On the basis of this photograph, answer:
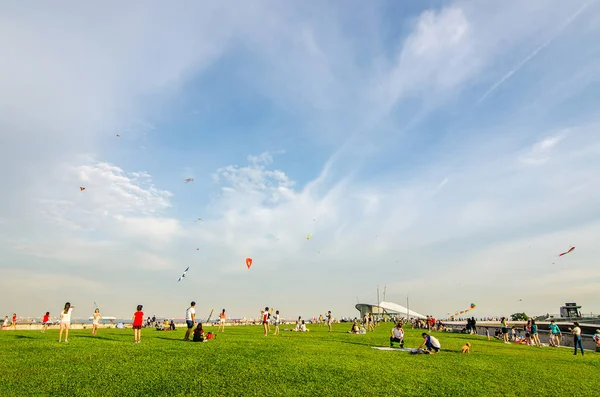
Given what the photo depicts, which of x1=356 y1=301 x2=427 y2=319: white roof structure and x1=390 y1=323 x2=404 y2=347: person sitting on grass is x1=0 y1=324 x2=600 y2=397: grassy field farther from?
x1=356 y1=301 x2=427 y2=319: white roof structure

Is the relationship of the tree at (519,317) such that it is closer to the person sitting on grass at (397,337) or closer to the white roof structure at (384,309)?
the white roof structure at (384,309)

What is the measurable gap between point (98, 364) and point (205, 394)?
18.2ft

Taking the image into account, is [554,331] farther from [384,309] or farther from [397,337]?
[384,309]

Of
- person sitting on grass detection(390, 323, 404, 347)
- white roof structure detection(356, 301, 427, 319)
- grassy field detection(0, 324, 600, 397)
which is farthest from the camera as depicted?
white roof structure detection(356, 301, 427, 319)

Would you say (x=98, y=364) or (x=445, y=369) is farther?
(x=445, y=369)

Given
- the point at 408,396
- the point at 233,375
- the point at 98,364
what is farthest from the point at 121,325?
the point at 408,396

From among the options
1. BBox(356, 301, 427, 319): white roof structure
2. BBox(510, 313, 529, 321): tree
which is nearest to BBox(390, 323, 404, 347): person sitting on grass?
BBox(356, 301, 427, 319): white roof structure

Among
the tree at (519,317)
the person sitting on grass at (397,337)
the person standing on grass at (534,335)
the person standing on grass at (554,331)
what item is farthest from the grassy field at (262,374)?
the tree at (519,317)

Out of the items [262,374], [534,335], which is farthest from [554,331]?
[262,374]

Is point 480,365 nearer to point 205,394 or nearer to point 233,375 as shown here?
point 233,375

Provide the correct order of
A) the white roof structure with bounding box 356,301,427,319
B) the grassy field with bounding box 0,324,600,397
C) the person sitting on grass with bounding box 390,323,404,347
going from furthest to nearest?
the white roof structure with bounding box 356,301,427,319, the person sitting on grass with bounding box 390,323,404,347, the grassy field with bounding box 0,324,600,397

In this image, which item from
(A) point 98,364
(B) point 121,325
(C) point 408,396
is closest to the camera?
(C) point 408,396

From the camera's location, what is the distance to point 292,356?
15.6 m

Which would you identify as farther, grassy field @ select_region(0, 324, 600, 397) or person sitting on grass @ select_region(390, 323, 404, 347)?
person sitting on grass @ select_region(390, 323, 404, 347)
